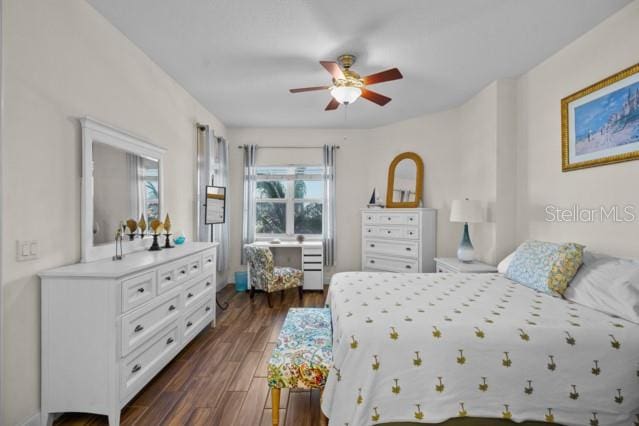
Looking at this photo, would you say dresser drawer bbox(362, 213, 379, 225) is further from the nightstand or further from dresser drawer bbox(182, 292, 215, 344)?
dresser drawer bbox(182, 292, 215, 344)

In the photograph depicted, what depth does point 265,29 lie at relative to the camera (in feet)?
7.38

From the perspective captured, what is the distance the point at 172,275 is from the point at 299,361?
4.27 ft

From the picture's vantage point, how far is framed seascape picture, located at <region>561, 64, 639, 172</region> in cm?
199

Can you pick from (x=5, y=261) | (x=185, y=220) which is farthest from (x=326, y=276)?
(x=5, y=261)

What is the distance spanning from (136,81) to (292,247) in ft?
10.2

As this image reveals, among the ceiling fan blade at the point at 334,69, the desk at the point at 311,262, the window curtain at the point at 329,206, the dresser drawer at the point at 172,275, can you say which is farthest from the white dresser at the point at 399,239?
the dresser drawer at the point at 172,275

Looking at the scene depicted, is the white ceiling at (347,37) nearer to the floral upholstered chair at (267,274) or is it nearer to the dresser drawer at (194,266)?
the dresser drawer at (194,266)

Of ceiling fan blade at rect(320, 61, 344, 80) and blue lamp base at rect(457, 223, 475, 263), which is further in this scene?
blue lamp base at rect(457, 223, 475, 263)

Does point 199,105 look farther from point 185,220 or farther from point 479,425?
point 479,425

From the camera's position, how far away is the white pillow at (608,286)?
5.37 ft

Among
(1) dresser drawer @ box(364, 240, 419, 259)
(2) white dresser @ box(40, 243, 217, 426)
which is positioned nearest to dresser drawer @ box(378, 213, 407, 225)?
(1) dresser drawer @ box(364, 240, 419, 259)

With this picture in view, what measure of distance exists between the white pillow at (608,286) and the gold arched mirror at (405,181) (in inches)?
99.0

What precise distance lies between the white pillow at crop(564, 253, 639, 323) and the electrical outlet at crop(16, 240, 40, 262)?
3.36m

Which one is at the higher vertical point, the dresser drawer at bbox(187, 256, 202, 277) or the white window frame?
the white window frame
